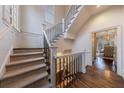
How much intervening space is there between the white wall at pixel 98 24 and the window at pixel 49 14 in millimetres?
1579

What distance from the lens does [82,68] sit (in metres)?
3.93

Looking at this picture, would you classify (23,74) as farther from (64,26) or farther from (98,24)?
(98,24)

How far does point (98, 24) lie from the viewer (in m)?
4.58

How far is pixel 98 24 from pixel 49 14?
246 cm

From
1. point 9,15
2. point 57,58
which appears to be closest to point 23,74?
point 57,58

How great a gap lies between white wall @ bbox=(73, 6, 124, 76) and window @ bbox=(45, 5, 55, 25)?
5.18 ft

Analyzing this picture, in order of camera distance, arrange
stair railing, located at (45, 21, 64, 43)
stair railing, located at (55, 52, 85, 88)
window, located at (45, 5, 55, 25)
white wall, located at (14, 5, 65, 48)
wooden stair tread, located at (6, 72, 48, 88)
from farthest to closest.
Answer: window, located at (45, 5, 55, 25)
stair railing, located at (45, 21, 64, 43)
white wall, located at (14, 5, 65, 48)
stair railing, located at (55, 52, 85, 88)
wooden stair tread, located at (6, 72, 48, 88)

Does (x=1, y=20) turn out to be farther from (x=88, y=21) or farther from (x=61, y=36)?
(x=88, y=21)

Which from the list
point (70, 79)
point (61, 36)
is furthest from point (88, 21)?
point (70, 79)

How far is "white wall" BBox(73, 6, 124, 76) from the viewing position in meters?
3.84

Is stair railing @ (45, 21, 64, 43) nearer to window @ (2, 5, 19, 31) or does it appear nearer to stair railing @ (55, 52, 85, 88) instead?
stair railing @ (55, 52, 85, 88)

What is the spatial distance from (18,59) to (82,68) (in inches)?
82.7

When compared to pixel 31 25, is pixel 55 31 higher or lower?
lower

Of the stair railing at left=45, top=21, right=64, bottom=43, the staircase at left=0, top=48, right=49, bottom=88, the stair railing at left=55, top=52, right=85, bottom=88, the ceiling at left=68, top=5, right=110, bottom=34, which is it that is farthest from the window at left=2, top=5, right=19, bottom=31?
the ceiling at left=68, top=5, right=110, bottom=34
